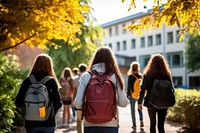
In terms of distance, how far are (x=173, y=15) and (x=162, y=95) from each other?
1912 mm

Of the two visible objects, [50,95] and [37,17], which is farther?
[37,17]

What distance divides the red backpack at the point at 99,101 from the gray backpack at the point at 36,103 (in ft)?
2.48

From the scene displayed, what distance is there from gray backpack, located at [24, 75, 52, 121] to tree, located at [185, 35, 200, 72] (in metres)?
37.3

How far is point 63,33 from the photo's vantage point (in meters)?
9.67

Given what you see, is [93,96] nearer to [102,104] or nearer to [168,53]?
[102,104]

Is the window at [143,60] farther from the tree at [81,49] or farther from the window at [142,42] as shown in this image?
the tree at [81,49]

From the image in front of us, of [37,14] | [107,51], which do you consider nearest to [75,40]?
[37,14]

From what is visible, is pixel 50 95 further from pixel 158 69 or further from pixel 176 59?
pixel 176 59

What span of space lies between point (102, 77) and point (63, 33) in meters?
5.68

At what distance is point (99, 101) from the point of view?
13.3 feet

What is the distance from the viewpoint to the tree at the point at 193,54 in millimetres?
40475

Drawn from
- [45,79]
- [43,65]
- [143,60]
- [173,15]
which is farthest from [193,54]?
[45,79]

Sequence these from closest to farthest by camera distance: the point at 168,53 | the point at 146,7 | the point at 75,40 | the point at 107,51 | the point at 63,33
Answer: the point at 107,51 → the point at 146,7 → the point at 63,33 → the point at 75,40 → the point at 168,53

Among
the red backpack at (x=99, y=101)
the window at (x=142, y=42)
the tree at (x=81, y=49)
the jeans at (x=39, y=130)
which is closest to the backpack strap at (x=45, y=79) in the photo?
the jeans at (x=39, y=130)
